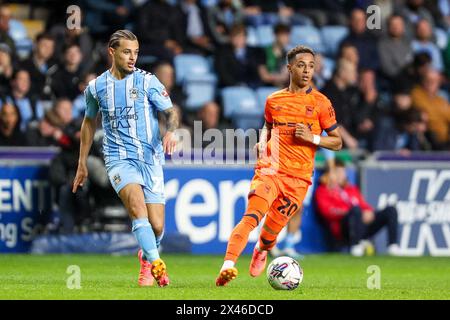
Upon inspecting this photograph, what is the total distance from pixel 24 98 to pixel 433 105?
647 cm

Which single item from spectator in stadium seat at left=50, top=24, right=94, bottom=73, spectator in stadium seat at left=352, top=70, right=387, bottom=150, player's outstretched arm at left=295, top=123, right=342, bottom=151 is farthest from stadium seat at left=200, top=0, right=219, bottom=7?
player's outstretched arm at left=295, top=123, right=342, bottom=151

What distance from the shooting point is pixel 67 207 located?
15.9 m

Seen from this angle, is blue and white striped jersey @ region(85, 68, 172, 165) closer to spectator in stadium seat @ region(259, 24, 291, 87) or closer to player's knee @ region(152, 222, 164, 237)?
player's knee @ region(152, 222, 164, 237)

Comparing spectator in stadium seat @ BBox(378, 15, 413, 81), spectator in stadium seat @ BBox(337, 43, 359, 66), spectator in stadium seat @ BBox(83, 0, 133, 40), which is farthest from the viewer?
spectator in stadium seat @ BBox(378, 15, 413, 81)

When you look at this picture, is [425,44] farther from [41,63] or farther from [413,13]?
[41,63]

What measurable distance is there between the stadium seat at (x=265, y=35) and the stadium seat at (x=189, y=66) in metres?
1.28

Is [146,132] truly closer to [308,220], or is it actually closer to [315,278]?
[315,278]

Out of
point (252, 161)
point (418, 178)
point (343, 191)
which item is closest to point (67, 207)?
point (252, 161)

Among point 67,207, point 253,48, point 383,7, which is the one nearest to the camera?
point 67,207

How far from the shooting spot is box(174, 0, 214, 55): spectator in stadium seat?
64.1ft

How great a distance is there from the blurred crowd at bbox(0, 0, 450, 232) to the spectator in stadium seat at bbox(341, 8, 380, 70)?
0.02m

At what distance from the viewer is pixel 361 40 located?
20.0 m

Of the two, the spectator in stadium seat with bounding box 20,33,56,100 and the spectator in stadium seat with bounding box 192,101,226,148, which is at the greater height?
the spectator in stadium seat with bounding box 20,33,56,100

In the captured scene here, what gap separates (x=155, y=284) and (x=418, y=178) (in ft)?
→ 22.4
